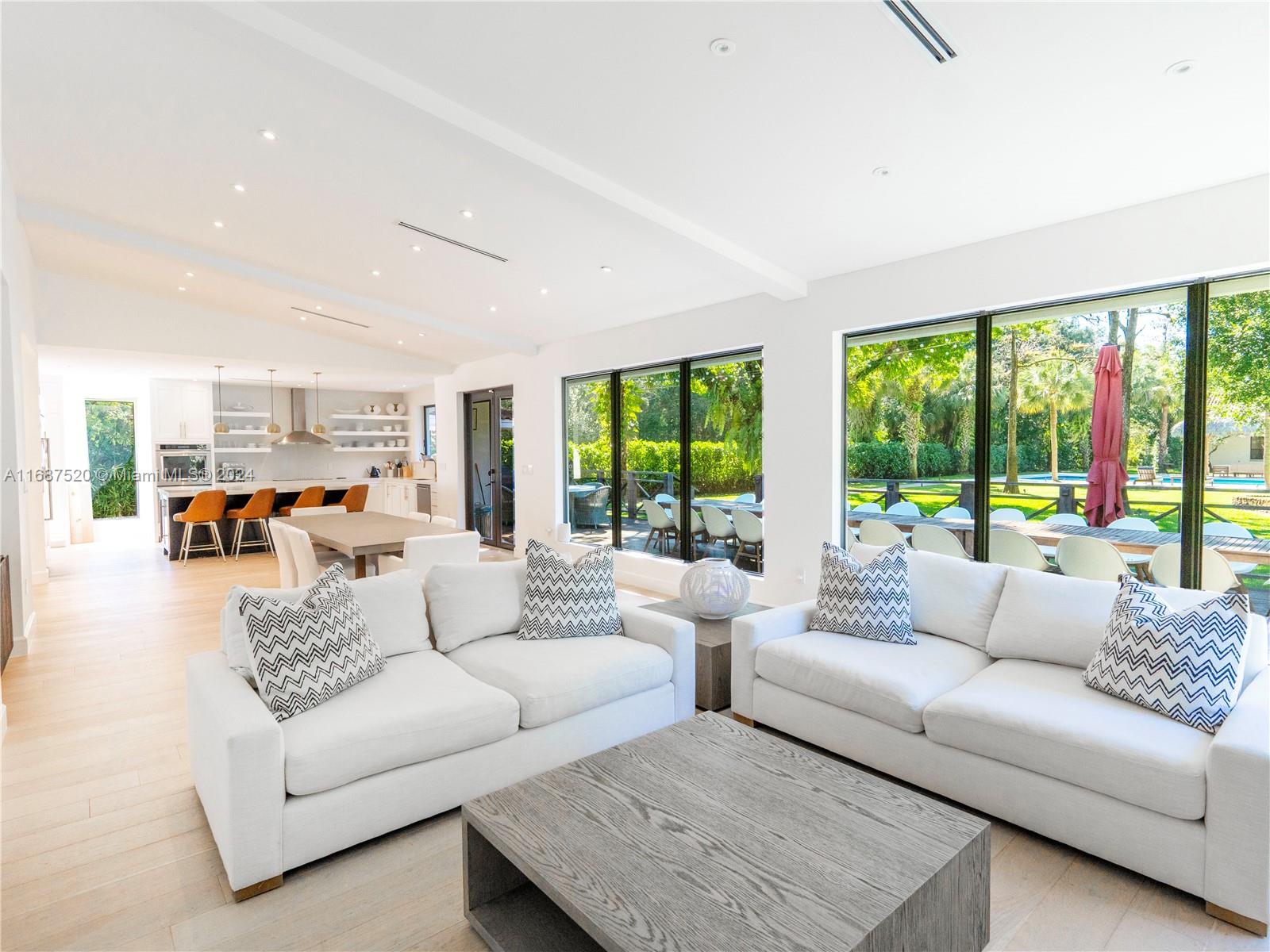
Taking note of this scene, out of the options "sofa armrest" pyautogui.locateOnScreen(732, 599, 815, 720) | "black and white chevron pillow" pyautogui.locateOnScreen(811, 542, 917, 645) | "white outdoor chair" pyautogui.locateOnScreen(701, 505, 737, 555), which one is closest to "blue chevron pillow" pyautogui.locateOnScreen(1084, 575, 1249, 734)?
"black and white chevron pillow" pyautogui.locateOnScreen(811, 542, 917, 645)

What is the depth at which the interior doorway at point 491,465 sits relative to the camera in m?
9.02

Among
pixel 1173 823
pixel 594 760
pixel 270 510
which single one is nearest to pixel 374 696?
pixel 594 760

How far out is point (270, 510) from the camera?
8.79 m

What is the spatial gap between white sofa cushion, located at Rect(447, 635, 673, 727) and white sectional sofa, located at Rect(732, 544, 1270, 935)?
575 mm

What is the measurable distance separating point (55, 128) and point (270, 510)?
5558 mm

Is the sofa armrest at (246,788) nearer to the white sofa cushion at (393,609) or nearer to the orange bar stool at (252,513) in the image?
the white sofa cushion at (393,609)

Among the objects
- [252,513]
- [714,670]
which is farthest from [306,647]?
[252,513]

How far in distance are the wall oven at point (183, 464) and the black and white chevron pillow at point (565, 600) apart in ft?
29.7

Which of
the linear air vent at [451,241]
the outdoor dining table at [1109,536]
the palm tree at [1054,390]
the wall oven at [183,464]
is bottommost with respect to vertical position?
the outdoor dining table at [1109,536]

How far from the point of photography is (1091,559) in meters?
3.91

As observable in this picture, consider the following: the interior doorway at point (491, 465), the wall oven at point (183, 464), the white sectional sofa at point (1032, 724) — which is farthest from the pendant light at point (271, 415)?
the white sectional sofa at point (1032, 724)

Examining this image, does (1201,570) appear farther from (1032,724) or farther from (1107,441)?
(1032,724)

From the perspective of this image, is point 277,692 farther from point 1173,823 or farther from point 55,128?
point 55,128

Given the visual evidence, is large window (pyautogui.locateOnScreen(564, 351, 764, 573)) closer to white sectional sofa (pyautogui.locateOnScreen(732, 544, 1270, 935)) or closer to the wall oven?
white sectional sofa (pyautogui.locateOnScreen(732, 544, 1270, 935))
